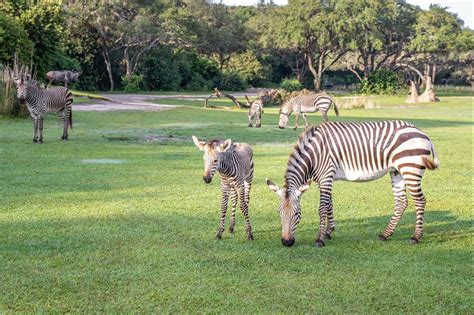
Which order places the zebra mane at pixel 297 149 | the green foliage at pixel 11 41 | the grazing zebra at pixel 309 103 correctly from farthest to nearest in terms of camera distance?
1. the green foliage at pixel 11 41
2. the grazing zebra at pixel 309 103
3. the zebra mane at pixel 297 149

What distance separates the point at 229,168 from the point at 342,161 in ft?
5.68

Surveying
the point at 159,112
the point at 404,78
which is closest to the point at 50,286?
the point at 159,112

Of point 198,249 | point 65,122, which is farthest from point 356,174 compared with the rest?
point 65,122

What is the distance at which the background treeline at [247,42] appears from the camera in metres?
55.0

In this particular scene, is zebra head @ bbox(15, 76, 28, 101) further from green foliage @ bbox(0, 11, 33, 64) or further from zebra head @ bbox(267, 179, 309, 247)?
zebra head @ bbox(267, 179, 309, 247)

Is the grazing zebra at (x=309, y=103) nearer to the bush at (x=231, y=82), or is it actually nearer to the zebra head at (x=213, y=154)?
the zebra head at (x=213, y=154)

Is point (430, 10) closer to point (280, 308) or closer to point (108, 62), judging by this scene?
point (108, 62)

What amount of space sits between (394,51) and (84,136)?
5964 centimetres

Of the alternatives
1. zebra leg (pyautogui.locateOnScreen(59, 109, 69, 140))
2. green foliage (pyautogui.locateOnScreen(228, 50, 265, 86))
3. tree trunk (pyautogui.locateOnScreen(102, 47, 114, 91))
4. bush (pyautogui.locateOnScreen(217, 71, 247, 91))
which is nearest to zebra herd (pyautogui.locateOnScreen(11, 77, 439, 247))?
zebra leg (pyautogui.locateOnScreen(59, 109, 69, 140))

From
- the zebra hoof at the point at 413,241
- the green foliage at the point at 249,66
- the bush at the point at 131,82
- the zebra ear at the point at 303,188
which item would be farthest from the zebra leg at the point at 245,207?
the green foliage at the point at 249,66

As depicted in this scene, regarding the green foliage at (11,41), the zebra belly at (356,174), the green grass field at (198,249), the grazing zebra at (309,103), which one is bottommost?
the green grass field at (198,249)

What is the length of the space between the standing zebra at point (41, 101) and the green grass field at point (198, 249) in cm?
429

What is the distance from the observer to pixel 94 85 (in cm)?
5647

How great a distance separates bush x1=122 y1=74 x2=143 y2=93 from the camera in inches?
2183
